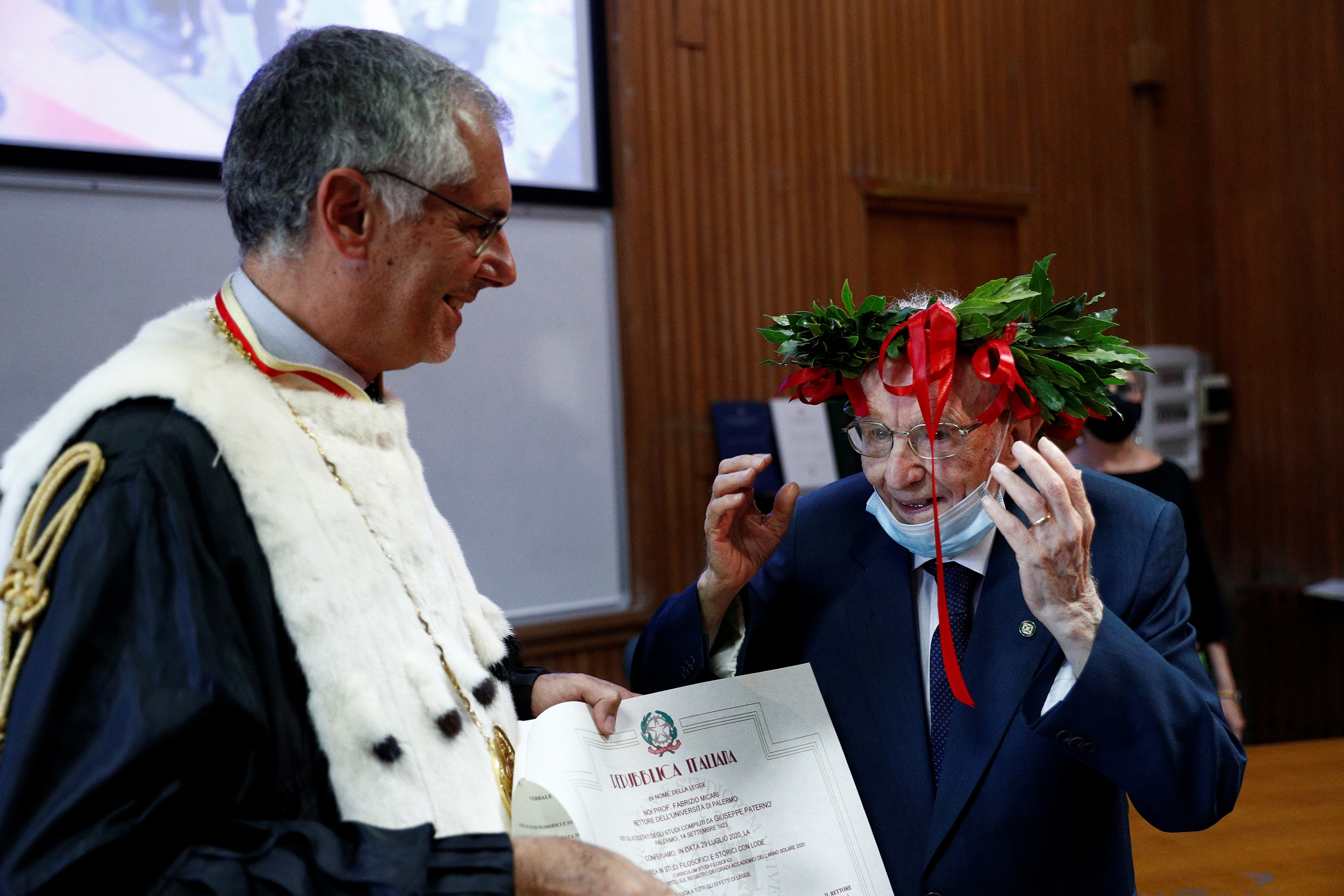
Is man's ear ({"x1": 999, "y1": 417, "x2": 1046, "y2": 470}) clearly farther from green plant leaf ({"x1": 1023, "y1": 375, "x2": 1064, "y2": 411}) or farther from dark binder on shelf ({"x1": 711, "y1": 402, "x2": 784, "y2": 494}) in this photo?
dark binder on shelf ({"x1": 711, "y1": 402, "x2": 784, "y2": 494})

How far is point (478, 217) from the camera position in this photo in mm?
1207

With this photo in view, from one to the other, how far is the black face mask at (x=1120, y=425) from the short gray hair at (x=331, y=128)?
305cm

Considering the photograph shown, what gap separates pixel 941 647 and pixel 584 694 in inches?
20.7

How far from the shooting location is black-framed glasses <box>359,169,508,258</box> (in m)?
1.12

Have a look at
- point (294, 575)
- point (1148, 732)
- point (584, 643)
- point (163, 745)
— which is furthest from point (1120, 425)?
point (163, 745)

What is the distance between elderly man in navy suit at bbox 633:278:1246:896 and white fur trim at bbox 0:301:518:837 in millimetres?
504

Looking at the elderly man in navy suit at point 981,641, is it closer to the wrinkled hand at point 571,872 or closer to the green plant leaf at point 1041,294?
the green plant leaf at point 1041,294

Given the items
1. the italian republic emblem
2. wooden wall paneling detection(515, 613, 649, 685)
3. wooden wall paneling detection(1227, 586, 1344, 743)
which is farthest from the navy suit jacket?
wooden wall paneling detection(1227, 586, 1344, 743)

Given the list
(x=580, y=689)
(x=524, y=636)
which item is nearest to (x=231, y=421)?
(x=580, y=689)

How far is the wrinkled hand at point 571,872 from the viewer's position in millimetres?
943

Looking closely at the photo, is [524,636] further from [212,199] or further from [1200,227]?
[1200,227]

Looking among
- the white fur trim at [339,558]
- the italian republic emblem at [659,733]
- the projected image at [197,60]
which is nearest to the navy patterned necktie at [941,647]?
the italian republic emblem at [659,733]

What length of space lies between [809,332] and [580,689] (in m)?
0.68

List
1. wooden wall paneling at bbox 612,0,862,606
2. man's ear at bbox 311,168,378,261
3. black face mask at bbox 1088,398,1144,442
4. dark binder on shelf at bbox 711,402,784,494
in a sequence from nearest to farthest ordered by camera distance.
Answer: man's ear at bbox 311,168,378,261, black face mask at bbox 1088,398,1144,442, wooden wall paneling at bbox 612,0,862,606, dark binder on shelf at bbox 711,402,784,494
